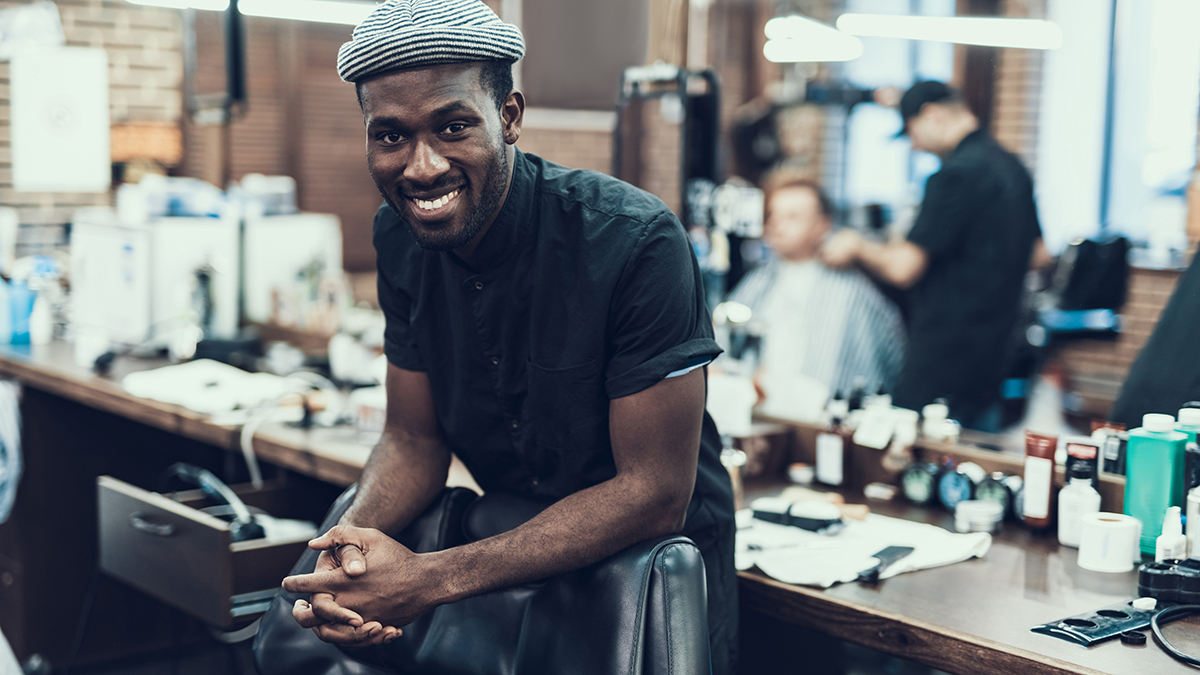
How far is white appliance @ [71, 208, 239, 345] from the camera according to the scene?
142 inches

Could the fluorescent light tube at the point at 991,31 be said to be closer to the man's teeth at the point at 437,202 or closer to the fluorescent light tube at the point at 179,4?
the fluorescent light tube at the point at 179,4

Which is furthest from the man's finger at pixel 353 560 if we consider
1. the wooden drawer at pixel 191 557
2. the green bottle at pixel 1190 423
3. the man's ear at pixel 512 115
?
the green bottle at pixel 1190 423

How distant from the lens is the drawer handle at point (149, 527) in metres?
2.17

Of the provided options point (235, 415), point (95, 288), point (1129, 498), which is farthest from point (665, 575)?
point (95, 288)

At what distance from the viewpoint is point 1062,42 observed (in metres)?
7.65

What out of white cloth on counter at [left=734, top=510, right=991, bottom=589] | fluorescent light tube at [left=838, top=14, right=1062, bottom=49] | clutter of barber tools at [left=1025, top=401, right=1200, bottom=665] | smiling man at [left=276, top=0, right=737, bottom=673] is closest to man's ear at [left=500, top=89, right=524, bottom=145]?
smiling man at [left=276, top=0, right=737, bottom=673]

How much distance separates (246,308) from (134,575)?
1.65 m

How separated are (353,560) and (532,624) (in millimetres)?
249

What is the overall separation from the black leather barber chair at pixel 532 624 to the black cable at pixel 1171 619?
0.58 metres

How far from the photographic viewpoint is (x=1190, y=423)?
1.76 metres

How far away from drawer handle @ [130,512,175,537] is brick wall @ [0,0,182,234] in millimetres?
2742

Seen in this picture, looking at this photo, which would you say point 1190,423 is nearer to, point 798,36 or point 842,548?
point 842,548

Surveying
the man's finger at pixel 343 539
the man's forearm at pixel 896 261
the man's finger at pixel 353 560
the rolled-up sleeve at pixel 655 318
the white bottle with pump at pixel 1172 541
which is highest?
the rolled-up sleeve at pixel 655 318

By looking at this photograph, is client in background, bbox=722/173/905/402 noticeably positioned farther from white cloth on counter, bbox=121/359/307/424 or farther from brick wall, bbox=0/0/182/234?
brick wall, bbox=0/0/182/234
